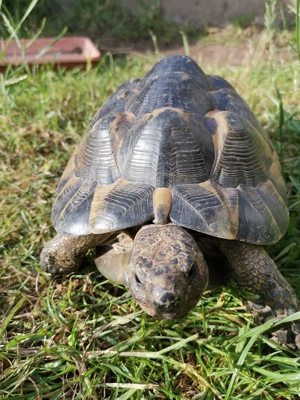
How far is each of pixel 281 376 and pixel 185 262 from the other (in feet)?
2.09

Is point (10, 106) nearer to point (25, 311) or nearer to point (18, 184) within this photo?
point (18, 184)

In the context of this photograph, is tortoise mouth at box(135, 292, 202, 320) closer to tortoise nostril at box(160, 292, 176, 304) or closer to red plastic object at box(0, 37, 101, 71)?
tortoise nostril at box(160, 292, 176, 304)

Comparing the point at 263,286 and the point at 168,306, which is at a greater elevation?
the point at 168,306

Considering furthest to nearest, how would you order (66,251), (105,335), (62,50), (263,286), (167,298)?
(62,50) < (66,251) < (105,335) < (263,286) < (167,298)

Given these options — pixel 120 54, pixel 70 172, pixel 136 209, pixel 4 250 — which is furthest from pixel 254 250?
pixel 120 54

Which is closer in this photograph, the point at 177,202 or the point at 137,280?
the point at 137,280

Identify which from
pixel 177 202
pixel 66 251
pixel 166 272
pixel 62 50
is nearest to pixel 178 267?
pixel 166 272

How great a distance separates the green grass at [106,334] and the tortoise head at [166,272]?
36cm

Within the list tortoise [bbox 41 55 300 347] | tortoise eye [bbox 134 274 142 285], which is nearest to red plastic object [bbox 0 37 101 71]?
tortoise [bbox 41 55 300 347]

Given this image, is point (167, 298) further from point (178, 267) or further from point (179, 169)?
point (179, 169)

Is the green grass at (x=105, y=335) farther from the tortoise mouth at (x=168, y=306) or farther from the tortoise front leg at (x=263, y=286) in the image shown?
the tortoise mouth at (x=168, y=306)

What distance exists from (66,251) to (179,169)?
31.5 inches

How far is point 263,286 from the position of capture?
2029 millimetres

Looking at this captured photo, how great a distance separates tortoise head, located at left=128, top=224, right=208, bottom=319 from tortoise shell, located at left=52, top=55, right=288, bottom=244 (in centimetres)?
9
